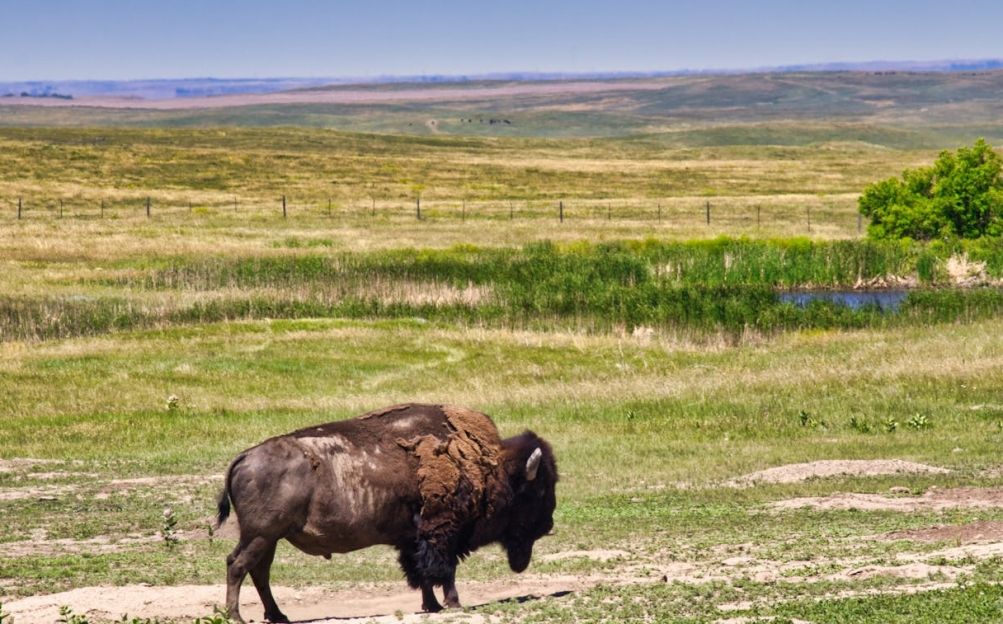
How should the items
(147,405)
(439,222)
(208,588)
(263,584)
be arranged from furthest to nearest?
(439,222)
(147,405)
(208,588)
(263,584)

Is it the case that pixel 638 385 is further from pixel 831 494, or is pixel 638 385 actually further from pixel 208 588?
pixel 208 588

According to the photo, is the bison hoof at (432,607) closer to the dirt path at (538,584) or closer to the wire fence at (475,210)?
the dirt path at (538,584)

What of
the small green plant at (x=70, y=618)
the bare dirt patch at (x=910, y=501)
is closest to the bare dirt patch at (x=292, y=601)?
the small green plant at (x=70, y=618)

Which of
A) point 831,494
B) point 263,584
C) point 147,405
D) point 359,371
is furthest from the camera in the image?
point 359,371

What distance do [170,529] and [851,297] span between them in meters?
38.3

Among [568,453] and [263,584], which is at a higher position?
[263,584]

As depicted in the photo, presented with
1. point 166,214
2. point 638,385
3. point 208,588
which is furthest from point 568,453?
point 166,214

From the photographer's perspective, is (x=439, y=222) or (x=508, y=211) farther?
(x=508, y=211)

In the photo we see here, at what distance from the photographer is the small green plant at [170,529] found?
15.2 meters

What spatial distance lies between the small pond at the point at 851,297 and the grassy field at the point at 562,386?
992 millimetres

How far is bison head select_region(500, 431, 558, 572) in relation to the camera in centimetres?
1203

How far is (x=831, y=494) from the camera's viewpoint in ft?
57.5

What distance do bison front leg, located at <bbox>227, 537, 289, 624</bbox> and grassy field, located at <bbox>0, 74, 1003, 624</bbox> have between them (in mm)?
1032

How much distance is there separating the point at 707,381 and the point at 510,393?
4.92 meters
